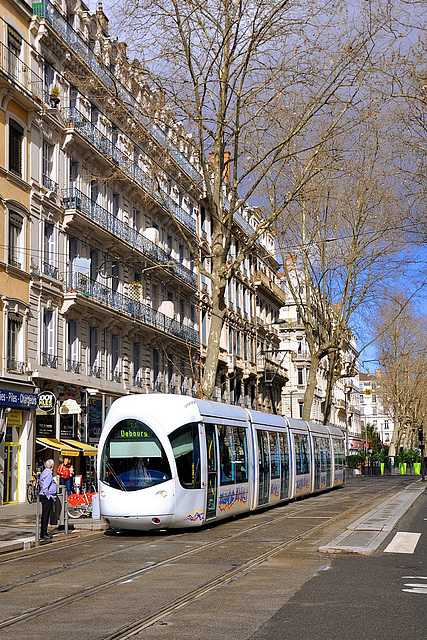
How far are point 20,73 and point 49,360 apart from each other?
32.1 feet

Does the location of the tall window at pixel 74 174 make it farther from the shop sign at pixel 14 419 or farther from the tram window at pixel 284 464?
the tram window at pixel 284 464

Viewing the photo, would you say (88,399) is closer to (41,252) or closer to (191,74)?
(41,252)

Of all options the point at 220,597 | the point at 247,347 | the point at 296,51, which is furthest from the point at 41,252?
the point at 247,347

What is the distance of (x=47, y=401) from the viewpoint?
94.7ft

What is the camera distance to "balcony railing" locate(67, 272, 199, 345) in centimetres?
3344

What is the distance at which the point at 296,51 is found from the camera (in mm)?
23531

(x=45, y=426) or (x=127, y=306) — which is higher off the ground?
(x=127, y=306)

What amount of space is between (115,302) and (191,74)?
14143 mm

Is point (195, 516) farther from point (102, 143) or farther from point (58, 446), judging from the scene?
point (102, 143)

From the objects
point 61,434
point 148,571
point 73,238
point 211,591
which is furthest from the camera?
point 73,238

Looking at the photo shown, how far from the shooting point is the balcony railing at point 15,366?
28344 millimetres

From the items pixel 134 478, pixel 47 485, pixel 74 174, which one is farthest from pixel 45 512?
pixel 74 174

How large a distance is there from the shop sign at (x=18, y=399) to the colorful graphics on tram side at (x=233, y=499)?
892 cm

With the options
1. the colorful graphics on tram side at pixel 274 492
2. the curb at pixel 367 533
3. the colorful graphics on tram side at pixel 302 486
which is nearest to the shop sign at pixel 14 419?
the colorful graphics on tram side at pixel 274 492
